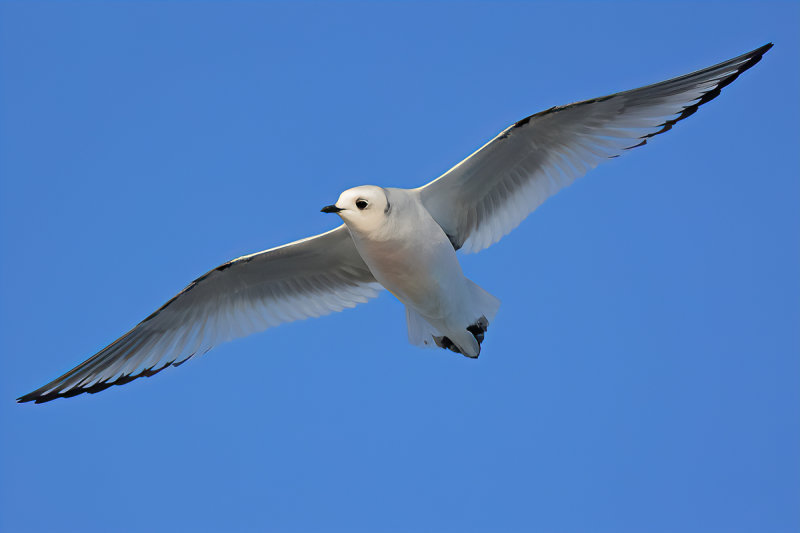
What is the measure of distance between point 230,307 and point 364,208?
4.81 ft

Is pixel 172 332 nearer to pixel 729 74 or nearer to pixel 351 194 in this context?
pixel 351 194

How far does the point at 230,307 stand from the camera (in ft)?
17.4

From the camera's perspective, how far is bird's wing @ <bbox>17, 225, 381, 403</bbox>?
16.7 feet

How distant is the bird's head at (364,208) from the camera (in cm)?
427

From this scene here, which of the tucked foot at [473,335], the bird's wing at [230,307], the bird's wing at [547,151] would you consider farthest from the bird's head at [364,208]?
the tucked foot at [473,335]

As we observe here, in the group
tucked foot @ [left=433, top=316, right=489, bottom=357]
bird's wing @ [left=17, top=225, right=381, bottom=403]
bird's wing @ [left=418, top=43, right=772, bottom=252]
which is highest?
bird's wing @ [left=418, top=43, right=772, bottom=252]

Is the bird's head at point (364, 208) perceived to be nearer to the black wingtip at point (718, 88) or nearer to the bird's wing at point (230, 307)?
the bird's wing at point (230, 307)

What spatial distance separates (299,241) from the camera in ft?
16.0

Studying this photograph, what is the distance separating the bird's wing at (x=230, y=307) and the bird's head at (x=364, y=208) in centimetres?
73

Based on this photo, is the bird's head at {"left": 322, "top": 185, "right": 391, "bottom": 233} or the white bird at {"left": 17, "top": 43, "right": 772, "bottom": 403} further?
the white bird at {"left": 17, "top": 43, "right": 772, "bottom": 403}

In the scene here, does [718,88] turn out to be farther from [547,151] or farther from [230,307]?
[230,307]

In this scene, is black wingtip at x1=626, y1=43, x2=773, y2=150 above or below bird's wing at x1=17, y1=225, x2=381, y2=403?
above

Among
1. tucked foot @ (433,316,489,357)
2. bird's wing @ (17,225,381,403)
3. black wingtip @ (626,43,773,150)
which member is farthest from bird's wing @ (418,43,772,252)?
bird's wing @ (17,225,381,403)

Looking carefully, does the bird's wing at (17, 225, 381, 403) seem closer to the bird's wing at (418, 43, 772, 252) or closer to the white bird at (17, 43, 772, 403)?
the white bird at (17, 43, 772, 403)
